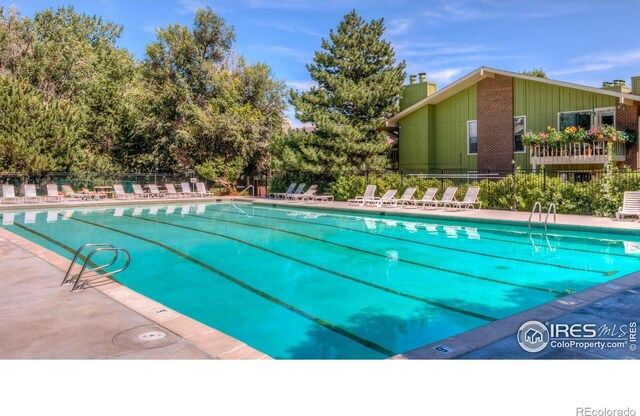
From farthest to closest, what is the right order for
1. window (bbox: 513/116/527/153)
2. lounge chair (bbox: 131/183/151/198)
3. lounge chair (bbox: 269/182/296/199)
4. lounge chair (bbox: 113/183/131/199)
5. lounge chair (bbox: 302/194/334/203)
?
lounge chair (bbox: 131/183/151/198) < lounge chair (bbox: 113/183/131/199) < lounge chair (bbox: 269/182/296/199) < lounge chair (bbox: 302/194/334/203) < window (bbox: 513/116/527/153)

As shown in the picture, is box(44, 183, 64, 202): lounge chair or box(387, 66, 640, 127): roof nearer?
box(387, 66, 640, 127): roof

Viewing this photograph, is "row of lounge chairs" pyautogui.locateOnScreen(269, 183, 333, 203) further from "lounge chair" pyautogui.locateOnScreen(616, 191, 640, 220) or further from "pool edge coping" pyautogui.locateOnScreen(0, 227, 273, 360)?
"pool edge coping" pyautogui.locateOnScreen(0, 227, 273, 360)

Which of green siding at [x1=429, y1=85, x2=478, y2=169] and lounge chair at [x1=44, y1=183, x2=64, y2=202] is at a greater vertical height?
green siding at [x1=429, y1=85, x2=478, y2=169]

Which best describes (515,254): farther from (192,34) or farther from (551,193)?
(192,34)

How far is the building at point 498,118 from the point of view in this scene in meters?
17.4

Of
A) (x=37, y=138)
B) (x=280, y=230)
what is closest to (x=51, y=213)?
(x=37, y=138)

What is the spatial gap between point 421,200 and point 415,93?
8.44m

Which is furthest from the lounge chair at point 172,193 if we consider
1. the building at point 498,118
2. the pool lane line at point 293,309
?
the pool lane line at point 293,309

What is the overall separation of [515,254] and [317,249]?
13.4 ft

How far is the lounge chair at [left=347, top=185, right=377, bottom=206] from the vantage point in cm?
1936

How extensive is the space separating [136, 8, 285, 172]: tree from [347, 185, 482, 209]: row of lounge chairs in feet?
32.9

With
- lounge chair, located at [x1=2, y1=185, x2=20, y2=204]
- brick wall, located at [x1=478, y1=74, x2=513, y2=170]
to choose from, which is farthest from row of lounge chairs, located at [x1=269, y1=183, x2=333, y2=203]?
lounge chair, located at [x1=2, y1=185, x2=20, y2=204]

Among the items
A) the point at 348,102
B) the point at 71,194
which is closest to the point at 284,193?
the point at 348,102

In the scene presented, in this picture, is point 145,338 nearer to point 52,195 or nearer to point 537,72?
point 52,195
